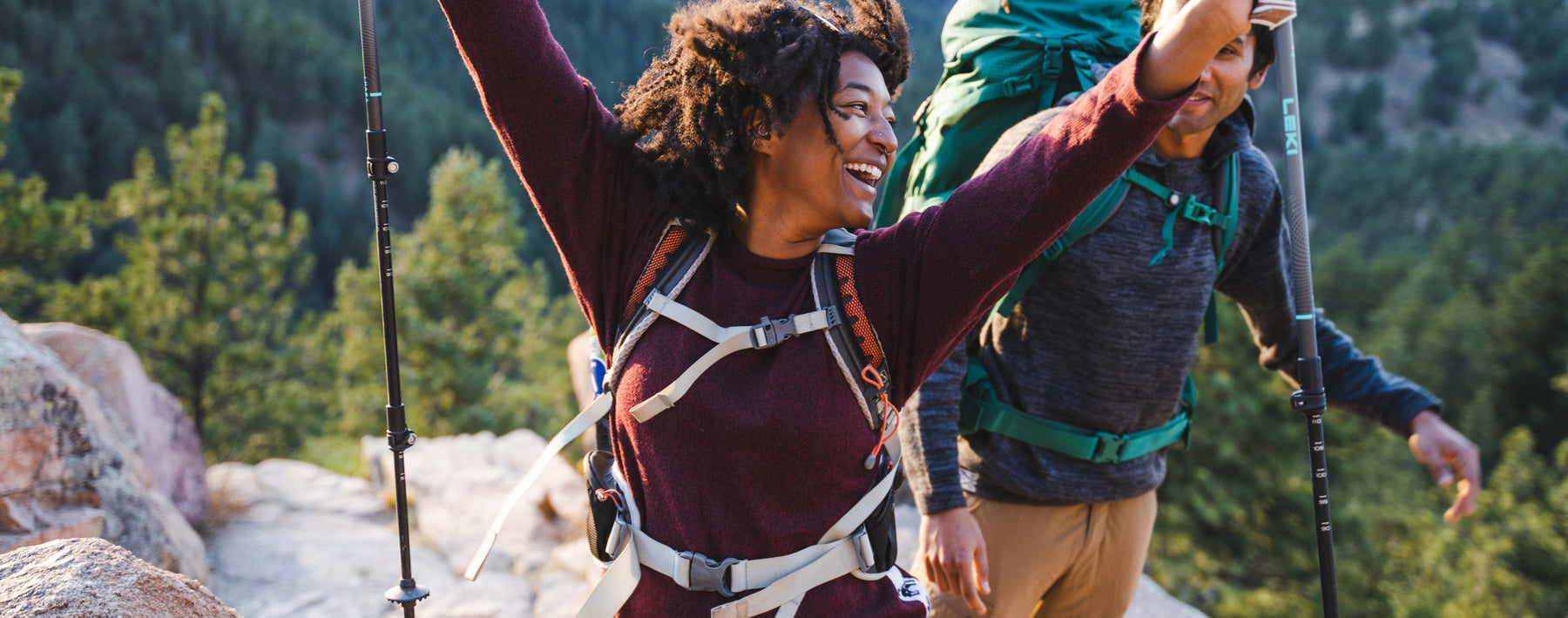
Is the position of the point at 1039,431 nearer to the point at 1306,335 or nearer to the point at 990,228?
the point at 1306,335

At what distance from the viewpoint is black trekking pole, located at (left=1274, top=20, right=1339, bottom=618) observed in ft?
6.70

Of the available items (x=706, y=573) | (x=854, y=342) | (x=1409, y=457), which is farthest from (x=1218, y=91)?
(x=1409, y=457)

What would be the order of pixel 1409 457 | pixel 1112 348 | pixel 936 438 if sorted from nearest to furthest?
1. pixel 936 438
2. pixel 1112 348
3. pixel 1409 457

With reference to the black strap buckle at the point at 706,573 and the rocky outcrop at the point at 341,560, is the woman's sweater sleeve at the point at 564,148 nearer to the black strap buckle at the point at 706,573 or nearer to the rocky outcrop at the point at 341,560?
the black strap buckle at the point at 706,573

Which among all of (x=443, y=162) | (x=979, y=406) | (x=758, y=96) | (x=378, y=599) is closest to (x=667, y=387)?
(x=758, y=96)

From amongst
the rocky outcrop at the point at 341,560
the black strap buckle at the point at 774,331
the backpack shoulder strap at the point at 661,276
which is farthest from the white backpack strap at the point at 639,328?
the rocky outcrop at the point at 341,560

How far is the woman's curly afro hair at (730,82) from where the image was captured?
5.57 feet

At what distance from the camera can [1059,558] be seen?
2490 mm

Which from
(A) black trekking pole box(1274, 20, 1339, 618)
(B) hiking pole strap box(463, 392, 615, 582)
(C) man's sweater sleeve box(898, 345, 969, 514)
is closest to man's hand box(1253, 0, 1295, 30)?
(A) black trekking pole box(1274, 20, 1339, 618)

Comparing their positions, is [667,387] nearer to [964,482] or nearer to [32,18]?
[964,482]

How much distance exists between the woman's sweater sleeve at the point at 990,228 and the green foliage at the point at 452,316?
1900 cm

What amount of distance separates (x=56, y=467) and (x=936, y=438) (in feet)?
10.1

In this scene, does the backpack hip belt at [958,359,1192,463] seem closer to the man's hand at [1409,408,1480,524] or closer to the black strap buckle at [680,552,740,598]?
the man's hand at [1409,408,1480,524]

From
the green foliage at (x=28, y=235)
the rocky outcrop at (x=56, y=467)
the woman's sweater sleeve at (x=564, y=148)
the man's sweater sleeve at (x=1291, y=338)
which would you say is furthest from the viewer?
the green foliage at (x=28, y=235)
